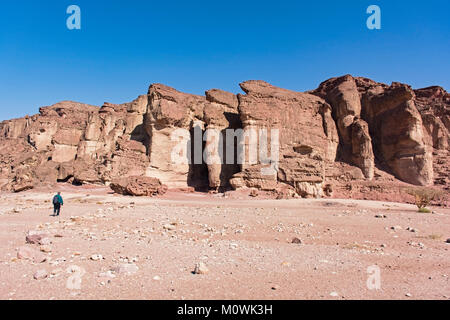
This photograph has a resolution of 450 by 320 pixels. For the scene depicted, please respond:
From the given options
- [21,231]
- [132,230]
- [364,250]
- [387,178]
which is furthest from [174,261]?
[387,178]

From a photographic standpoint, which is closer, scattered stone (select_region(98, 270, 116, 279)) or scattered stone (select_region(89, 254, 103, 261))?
scattered stone (select_region(98, 270, 116, 279))

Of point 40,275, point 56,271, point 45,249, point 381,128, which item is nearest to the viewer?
point 40,275

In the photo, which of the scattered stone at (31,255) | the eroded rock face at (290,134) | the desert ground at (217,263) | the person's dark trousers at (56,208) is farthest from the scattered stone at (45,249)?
the eroded rock face at (290,134)

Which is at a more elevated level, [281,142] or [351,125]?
[351,125]

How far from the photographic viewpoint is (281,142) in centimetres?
2422

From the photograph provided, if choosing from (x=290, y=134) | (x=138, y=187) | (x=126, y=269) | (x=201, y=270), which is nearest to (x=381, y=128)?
(x=290, y=134)

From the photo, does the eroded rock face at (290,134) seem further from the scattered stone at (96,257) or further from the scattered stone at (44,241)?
the scattered stone at (96,257)

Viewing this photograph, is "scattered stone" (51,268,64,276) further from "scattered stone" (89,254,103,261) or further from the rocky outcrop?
the rocky outcrop

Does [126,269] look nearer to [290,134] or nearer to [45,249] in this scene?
[45,249]

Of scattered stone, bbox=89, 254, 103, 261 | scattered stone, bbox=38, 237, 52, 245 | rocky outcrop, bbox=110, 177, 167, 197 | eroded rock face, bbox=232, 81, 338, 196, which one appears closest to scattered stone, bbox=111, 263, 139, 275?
scattered stone, bbox=89, 254, 103, 261

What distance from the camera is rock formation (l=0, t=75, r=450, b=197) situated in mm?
23406

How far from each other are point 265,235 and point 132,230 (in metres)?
3.82

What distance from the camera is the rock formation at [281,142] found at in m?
23.4
